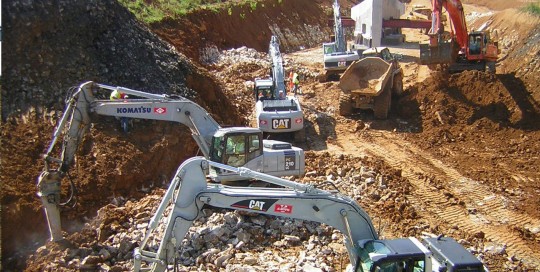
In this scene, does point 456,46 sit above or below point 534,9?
below

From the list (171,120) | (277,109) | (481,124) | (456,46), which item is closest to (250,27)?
(456,46)

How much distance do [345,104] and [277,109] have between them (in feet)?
12.6

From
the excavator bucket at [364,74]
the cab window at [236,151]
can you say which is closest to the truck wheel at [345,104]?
the excavator bucket at [364,74]

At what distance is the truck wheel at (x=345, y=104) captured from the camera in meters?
20.8

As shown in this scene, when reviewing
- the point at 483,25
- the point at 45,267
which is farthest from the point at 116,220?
the point at 483,25

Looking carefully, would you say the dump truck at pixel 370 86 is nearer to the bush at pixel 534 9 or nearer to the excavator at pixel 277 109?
the excavator at pixel 277 109

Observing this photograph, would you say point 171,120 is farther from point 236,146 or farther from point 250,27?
point 250,27

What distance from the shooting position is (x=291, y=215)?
8.45 metres

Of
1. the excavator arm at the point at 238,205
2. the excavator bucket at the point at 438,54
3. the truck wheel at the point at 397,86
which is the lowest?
the excavator arm at the point at 238,205

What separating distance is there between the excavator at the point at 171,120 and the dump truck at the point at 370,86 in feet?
26.5

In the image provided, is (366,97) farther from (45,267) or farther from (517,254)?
(45,267)

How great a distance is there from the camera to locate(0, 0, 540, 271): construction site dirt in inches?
441

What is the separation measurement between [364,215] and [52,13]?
11.9 metres

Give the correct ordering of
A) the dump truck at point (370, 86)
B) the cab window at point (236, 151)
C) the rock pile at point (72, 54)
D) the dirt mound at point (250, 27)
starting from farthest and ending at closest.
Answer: the dirt mound at point (250, 27), the dump truck at point (370, 86), the rock pile at point (72, 54), the cab window at point (236, 151)
